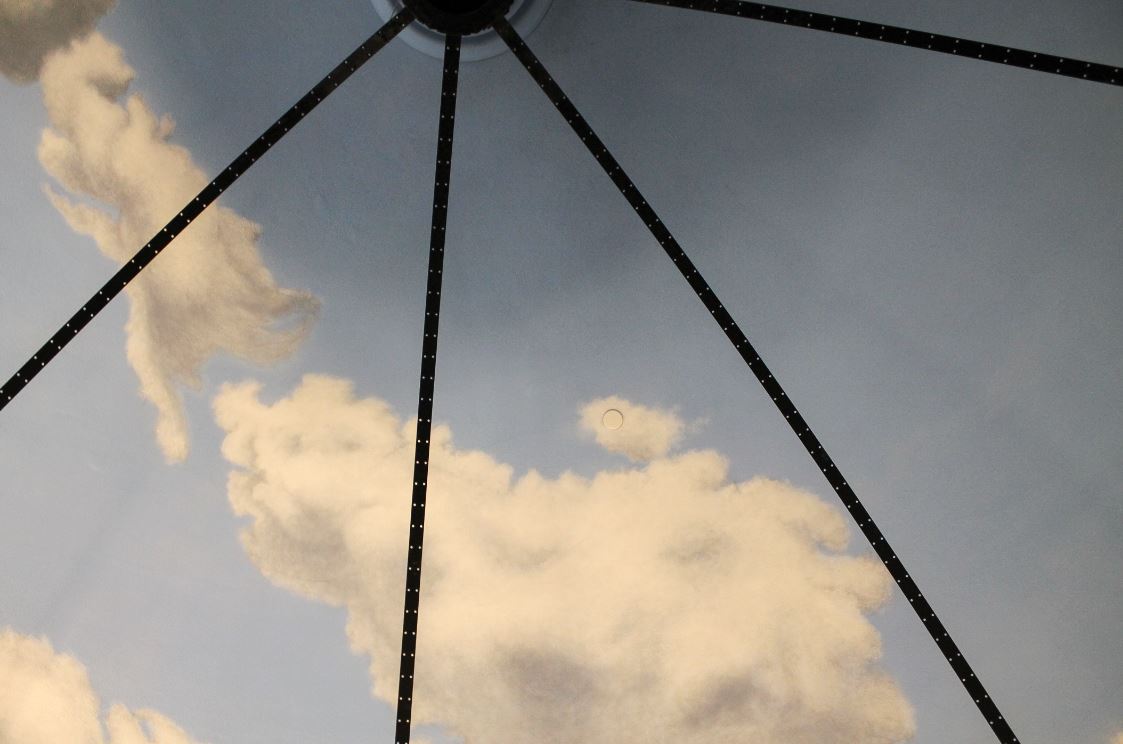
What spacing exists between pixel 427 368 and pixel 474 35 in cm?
255

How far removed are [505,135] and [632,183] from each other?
3.70 ft

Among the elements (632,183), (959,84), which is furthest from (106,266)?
(959,84)

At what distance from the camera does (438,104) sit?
8148 mm

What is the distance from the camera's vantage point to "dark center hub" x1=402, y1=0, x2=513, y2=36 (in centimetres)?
755

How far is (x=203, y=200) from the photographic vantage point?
26.1 feet

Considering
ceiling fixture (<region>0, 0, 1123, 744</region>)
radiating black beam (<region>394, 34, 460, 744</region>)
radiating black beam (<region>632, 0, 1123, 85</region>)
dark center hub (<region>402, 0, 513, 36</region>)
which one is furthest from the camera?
radiating black beam (<region>394, 34, 460, 744</region>)

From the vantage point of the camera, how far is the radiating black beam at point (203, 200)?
7.73 m

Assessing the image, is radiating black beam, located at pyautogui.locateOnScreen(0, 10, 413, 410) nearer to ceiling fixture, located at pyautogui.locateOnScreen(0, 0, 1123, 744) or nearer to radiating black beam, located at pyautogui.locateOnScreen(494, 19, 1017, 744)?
ceiling fixture, located at pyautogui.locateOnScreen(0, 0, 1123, 744)

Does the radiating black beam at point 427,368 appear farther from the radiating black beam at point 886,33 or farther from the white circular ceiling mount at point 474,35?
the radiating black beam at point 886,33

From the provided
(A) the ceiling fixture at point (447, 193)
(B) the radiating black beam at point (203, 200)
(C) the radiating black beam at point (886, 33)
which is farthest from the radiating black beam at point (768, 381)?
(C) the radiating black beam at point (886, 33)

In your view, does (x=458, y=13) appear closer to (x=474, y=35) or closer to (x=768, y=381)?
(x=474, y=35)

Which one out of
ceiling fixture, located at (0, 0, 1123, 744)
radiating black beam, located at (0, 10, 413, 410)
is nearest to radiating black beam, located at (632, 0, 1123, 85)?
ceiling fixture, located at (0, 0, 1123, 744)

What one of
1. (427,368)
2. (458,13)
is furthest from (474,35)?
(427,368)

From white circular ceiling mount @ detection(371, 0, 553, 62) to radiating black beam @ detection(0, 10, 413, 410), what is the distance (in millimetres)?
104
